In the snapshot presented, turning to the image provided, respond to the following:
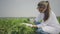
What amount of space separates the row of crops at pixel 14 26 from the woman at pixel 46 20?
0.12 metres

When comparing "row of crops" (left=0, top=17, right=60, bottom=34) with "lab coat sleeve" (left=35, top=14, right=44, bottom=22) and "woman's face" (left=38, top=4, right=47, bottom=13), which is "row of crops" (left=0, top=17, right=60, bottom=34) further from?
"woman's face" (left=38, top=4, right=47, bottom=13)

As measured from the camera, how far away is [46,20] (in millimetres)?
1724

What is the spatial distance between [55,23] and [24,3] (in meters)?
0.52

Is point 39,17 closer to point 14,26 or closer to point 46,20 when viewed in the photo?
point 46,20

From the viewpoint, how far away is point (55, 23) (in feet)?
5.61

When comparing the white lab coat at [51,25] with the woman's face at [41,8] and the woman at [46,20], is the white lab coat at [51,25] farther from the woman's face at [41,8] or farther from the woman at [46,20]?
the woman's face at [41,8]

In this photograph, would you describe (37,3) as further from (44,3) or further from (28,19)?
(28,19)

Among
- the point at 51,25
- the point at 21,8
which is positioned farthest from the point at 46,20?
the point at 21,8

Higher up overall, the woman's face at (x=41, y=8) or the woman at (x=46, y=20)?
the woman's face at (x=41, y=8)

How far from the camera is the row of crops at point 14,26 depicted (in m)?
1.68

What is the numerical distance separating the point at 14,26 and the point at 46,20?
0.46 m

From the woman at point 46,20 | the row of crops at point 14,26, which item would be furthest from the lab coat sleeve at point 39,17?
the row of crops at point 14,26

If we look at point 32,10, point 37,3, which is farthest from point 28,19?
point 37,3

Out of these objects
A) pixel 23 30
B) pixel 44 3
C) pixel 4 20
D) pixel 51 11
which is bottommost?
pixel 23 30
